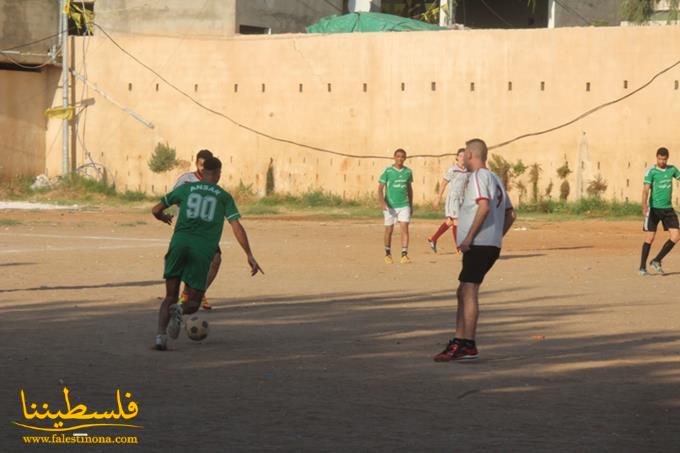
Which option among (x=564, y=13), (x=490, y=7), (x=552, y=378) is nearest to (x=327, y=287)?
(x=552, y=378)

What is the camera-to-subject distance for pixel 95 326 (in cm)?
1322

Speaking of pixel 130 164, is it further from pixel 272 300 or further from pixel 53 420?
pixel 53 420

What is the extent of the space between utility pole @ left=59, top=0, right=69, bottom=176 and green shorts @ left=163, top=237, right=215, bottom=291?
28.3m

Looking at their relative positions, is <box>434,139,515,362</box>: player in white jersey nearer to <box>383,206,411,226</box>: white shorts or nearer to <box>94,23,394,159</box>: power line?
<box>383,206,411,226</box>: white shorts

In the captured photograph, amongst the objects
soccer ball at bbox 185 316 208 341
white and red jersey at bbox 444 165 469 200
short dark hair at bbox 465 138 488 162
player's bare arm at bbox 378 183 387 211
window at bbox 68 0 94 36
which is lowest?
soccer ball at bbox 185 316 208 341

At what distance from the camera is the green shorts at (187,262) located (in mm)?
11703

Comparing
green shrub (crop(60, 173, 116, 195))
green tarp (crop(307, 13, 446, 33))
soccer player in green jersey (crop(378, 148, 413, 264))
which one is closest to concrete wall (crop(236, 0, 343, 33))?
green tarp (crop(307, 13, 446, 33))

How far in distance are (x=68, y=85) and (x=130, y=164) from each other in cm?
296

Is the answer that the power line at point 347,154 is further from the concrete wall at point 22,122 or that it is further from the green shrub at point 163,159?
the concrete wall at point 22,122

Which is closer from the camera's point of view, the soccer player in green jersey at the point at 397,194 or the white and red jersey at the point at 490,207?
the white and red jersey at the point at 490,207

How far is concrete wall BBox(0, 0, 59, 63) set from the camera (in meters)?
38.7

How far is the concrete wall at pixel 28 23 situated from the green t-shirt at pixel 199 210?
28325 millimetres

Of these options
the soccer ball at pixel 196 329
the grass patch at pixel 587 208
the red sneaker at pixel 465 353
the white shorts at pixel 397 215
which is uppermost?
the white shorts at pixel 397 215

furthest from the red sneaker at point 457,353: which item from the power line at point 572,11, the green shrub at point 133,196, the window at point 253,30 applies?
the power line at point 572,11
